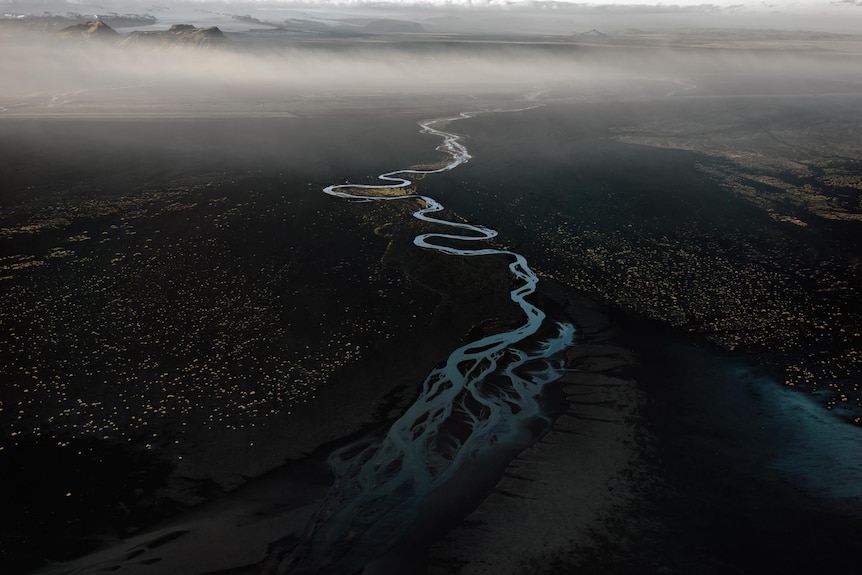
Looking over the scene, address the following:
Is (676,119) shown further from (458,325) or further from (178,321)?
(178,321)

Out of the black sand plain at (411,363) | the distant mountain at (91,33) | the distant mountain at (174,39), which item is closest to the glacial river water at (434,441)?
the black sand plain at (411,363)

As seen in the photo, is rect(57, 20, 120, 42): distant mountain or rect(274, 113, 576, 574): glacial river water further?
rect(57, 20, 120, 42): distant mountain

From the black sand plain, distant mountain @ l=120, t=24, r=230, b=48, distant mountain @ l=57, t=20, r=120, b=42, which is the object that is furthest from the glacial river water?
distant mountain @ l=57, t=20, r=120, b=42

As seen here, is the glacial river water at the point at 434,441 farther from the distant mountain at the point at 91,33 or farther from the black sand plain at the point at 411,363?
the distant mountain at the point at 91,33

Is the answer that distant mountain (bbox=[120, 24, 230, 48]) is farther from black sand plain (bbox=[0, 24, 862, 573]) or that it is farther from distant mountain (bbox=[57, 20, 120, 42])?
black sand plain (bbox=[0, 24, 862, 573])

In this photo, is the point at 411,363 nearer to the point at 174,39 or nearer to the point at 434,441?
the point at 434,441

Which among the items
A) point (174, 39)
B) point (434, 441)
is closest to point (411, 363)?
point (434, 441)

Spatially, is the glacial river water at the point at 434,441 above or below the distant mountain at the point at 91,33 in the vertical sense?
below
